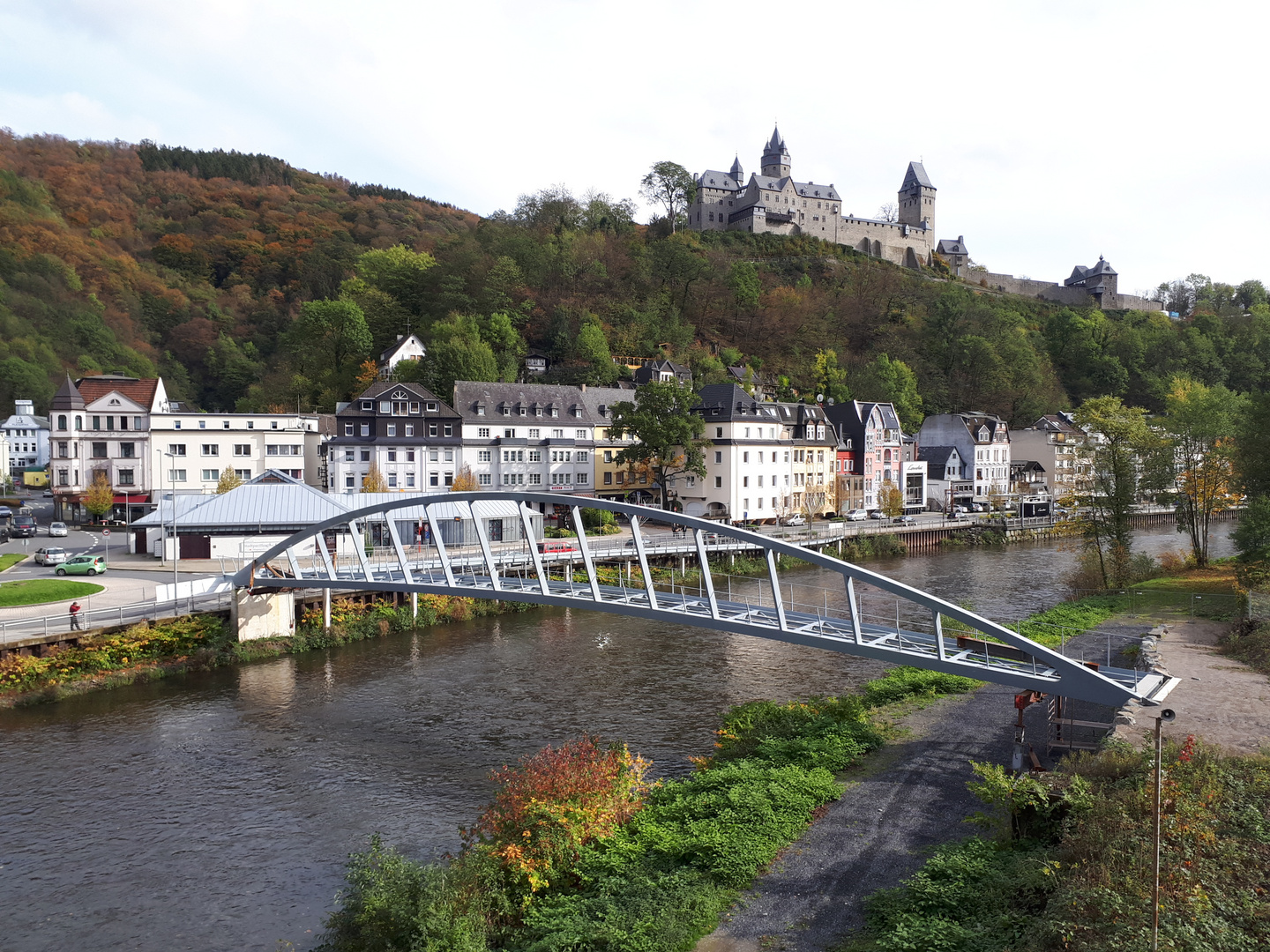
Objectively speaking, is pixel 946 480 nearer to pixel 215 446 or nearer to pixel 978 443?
pixel 978 443

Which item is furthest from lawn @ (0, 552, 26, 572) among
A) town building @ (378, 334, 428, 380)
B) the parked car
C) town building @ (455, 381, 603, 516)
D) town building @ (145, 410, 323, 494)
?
town building @ (378, 334, 428, 380)

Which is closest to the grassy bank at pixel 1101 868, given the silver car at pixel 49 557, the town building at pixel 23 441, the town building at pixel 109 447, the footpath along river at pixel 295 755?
the footpath along river at pixel 295 755

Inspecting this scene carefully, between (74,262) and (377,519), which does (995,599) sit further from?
(74,262)

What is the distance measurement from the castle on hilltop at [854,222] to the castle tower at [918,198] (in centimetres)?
15

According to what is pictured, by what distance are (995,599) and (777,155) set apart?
10524cm

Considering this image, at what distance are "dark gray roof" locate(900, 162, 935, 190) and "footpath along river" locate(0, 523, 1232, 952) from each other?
118963 mm

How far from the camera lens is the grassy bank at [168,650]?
80.9ft

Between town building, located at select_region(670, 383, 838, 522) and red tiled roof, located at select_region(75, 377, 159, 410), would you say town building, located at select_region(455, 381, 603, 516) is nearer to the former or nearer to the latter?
town building, located at select_region(670, 383, 838, 522)

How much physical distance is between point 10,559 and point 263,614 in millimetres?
18010

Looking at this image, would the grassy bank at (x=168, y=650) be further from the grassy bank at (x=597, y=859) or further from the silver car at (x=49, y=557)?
the grassy bank at (x=597, y=859)

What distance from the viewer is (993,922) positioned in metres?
10.9

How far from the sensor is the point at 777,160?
128 metres

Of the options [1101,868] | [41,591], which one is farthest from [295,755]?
[1101,868]

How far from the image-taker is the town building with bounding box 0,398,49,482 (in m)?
79.0
